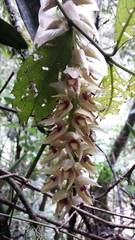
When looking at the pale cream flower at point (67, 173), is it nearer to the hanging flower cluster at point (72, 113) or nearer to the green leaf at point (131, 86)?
the hanging flower cluster at point (72, 113)

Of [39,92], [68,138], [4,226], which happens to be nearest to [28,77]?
[39,92]

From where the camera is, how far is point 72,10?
14.1 inches

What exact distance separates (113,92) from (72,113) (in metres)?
0.20

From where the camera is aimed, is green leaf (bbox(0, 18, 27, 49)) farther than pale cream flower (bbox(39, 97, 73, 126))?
Yes

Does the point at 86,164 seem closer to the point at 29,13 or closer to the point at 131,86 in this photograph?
the point at 131,86

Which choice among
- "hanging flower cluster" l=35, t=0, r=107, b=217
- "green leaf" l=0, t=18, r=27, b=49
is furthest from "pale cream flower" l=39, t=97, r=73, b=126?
"green leaf" l=0, t=18, r=27, b=49

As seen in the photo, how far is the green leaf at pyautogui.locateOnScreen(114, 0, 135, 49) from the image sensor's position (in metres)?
0.37

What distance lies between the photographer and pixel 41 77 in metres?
0.41

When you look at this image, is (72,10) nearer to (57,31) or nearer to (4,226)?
(57,31)

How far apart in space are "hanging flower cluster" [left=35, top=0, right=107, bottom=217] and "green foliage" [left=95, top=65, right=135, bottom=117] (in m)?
0.13

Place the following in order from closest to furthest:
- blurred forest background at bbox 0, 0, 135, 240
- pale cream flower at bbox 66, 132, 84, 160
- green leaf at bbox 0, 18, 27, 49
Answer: pale cream flower at bbox 66, 132, 84, 160
green leaf at bbox 0, 18, 27, 49
blurred forest background at bbox 0, 0, 135, 240

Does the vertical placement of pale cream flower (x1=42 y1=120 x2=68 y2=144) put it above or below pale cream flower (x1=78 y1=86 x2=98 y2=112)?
below

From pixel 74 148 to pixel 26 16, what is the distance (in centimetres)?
Answer: 35

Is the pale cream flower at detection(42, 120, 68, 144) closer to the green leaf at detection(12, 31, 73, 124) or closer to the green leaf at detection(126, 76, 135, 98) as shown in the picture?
the green leaf at detection(12, 31, 73, 124)
